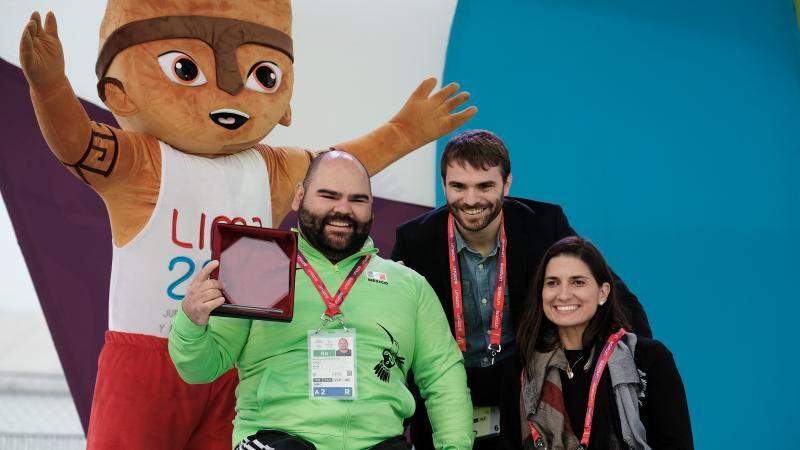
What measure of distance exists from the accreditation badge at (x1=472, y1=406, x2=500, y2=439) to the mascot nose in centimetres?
109

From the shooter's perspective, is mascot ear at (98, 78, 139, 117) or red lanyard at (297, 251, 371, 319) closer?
red lanyard at (297, 251, 371, 319)

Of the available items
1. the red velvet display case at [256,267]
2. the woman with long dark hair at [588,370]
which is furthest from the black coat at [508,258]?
the red velvet display case at [256,267]

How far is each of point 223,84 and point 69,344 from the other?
1153 mm

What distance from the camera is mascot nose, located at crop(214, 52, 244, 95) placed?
2527 millimetres

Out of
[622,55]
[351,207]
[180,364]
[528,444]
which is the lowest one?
[528,444]

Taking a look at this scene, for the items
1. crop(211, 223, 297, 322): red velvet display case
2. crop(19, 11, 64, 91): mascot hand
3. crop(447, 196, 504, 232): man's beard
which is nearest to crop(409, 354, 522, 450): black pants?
crop(447, 196, 504, 232): man's beard

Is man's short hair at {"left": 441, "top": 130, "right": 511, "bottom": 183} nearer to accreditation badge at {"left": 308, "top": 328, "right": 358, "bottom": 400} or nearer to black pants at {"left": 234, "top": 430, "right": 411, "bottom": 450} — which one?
accreditation badge at {"left": 308, "top": 328, "right": 358, "bottom": 400}

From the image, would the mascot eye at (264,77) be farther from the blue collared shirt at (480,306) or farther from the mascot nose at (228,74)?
the blue collared shirt at (480,306)

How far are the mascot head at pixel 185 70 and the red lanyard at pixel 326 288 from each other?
620 mm

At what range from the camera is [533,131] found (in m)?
3.54

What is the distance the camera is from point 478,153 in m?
2.43

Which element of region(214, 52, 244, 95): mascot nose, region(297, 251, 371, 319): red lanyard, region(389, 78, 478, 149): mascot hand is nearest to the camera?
region(297, 251, 371, 319): red lanyard

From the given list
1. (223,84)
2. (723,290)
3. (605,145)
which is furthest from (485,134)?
(723,290)

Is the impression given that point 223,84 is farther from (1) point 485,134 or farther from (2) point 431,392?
(2) point 431,392
